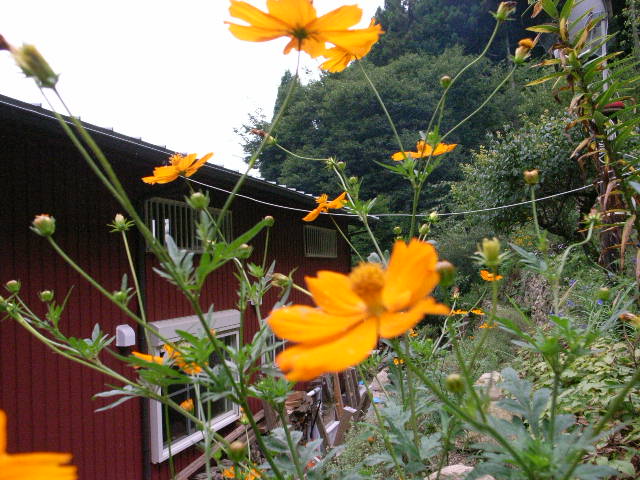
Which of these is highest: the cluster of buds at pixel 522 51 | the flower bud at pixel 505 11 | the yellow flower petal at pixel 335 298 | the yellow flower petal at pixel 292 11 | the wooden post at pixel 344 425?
the flower bud at pixel 505 11

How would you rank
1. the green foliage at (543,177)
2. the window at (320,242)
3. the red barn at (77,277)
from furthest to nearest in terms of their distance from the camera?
the window at (320,242) < the green foliage at (543,177) < the red barn at (77,277)

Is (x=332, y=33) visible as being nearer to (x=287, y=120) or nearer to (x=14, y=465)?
(x=14, y=465)

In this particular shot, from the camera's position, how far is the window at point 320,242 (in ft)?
22.0

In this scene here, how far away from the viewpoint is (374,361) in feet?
3.64

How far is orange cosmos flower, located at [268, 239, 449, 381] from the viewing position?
290 mm

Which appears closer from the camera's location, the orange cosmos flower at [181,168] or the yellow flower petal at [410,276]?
the yellow flower petal at [410,276]

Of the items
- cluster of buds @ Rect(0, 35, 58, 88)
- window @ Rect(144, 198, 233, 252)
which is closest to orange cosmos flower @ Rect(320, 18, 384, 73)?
cluster of buds @ Rect(0, 35, 58, 88)

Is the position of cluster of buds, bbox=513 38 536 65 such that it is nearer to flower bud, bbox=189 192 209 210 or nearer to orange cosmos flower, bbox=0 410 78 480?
flower bud, bbox=189 192 209 210

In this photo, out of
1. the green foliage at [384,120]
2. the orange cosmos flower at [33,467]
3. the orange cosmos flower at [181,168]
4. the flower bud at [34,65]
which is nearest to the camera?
the orange cosmos flower at [33,467]

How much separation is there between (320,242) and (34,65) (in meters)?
6.88

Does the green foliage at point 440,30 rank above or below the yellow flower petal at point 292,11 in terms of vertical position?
above

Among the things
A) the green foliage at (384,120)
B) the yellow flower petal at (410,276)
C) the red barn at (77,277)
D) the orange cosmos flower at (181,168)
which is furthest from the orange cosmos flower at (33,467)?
the green foliage at (384,120)

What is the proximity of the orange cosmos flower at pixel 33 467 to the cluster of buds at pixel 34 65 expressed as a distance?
33 centimetres

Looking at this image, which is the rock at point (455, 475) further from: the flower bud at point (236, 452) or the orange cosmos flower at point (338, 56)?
the orange cosmos flower at point (338, 56)
